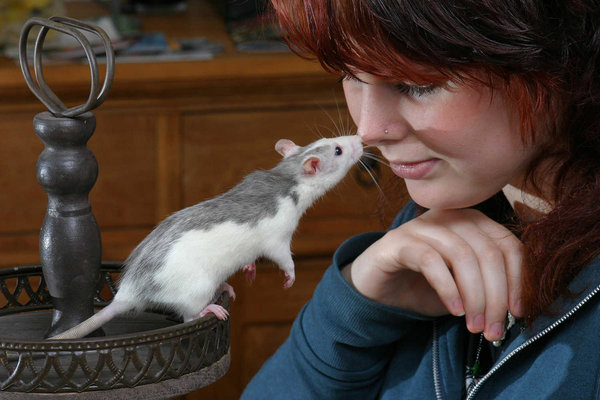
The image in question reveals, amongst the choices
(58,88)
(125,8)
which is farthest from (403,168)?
(125,8)

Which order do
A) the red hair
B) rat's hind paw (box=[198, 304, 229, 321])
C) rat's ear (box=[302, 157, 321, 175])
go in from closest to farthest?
1. the red hair
2. rat's hind paw (box=[198, 304, 229, 321])
3. rat's ear (box=[302, 157, 321, 175])

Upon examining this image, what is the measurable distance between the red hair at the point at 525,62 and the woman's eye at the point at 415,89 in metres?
0.02

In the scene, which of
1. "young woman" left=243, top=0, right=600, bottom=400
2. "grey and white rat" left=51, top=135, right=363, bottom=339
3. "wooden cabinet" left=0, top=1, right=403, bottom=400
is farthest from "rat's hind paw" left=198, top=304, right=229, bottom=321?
"wooden cabinet" left=0, top=1, right=403, bottom=400

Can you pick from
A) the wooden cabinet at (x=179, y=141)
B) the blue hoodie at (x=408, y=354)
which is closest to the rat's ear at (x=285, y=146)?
the blue hoodie at (x=408, y=354)

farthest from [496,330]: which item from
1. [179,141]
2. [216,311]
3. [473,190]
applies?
[179,141]

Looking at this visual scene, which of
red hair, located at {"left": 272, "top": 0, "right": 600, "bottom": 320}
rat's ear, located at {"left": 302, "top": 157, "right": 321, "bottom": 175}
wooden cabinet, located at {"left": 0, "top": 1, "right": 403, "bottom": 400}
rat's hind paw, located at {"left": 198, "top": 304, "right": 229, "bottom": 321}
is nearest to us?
red hair, located at {"left": 272, "top": 0, "right": 600, "bottom": 320}

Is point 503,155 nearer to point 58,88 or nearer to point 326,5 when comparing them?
point 326,5

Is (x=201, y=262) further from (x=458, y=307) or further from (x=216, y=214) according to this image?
(x=458, y=307)

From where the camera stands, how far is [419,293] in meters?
0.83

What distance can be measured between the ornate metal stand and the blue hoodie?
200mm

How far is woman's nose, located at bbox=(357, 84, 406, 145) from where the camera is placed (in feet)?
2.05

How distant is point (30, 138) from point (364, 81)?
3.95 feet

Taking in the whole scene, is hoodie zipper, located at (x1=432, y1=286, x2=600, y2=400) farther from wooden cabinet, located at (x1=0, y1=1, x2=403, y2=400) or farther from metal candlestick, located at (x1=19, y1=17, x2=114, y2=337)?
wooden cabinet, located at (x1=0, y1=1, x2=403, y2=400)

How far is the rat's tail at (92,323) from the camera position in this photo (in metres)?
0.64
